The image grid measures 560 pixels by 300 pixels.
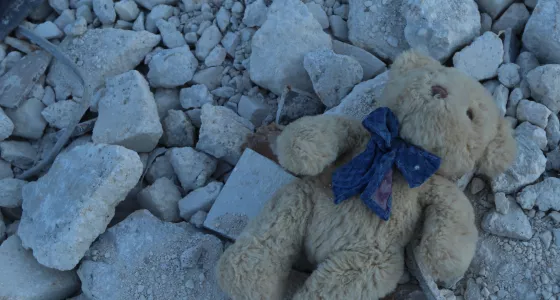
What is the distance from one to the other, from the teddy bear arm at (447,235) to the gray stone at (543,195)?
38 centimetres

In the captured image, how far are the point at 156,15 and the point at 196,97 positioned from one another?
0.54 m

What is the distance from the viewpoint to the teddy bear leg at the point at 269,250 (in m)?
1.85

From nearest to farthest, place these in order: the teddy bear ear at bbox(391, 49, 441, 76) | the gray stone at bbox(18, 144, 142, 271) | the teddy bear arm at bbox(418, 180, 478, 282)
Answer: the teddy bear arm at bbox(418, 180, 478, 282)
the teddy bear ear at bbox(391, 49, 441, 76)
the gray stone at bbox(18, 144, 142, 271)

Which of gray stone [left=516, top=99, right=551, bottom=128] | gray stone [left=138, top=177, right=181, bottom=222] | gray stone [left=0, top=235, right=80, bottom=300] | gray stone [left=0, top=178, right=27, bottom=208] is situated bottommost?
gray stone [left=0, top=235, right=80, bottom=300]

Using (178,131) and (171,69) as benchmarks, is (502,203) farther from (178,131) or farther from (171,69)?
(171,69)

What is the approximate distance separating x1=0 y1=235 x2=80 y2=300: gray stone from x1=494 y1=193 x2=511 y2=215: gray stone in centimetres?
162

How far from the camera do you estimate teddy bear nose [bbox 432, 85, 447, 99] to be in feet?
5.88

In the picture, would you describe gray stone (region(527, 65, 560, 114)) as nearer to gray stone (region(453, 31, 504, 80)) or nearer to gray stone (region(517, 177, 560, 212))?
gray stone (region(453, 31, 504, 80))

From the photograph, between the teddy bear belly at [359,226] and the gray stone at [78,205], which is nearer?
the teddy bear belly at [359,226]

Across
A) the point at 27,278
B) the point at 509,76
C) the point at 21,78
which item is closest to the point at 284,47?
the point at 509,76

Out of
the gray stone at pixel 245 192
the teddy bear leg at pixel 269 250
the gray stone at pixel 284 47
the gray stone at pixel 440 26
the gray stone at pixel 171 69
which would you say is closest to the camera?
the teddy bear leg at pixel 269 250

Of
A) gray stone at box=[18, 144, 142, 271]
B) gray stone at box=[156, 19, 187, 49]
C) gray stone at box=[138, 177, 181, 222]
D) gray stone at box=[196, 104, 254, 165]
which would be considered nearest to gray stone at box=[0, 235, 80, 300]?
gray stone at box=[18, 144, 142, 271]

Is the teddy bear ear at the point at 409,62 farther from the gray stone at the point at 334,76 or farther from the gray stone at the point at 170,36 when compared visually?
the gray stone at the point at 170,36

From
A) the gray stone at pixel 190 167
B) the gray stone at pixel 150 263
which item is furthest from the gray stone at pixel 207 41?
the gray stone at pixel 150 263
